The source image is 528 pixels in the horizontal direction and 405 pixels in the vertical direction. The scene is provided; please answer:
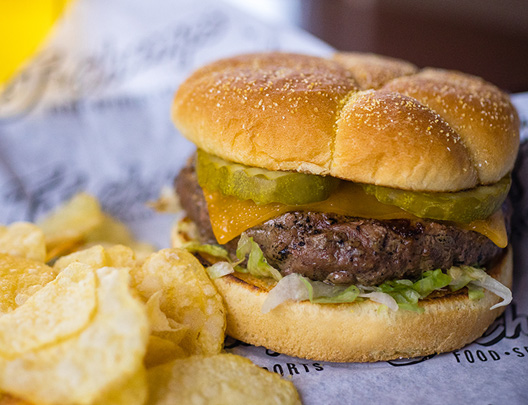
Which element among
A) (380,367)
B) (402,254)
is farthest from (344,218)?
(380,367)

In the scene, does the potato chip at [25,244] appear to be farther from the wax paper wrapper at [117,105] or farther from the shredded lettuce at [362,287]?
the wax paper wrapper at [117,105]

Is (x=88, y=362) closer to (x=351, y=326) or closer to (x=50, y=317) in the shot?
(x=50, y=317)

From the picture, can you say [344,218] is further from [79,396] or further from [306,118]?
[79,396]

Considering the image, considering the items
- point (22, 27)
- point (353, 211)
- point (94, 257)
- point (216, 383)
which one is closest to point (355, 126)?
point (353, 211)

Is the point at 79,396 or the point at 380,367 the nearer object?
the point at 79,396

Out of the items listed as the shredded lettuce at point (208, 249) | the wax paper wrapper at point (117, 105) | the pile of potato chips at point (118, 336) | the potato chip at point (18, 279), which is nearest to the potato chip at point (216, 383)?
the pile of potato chips at point (118, 336)

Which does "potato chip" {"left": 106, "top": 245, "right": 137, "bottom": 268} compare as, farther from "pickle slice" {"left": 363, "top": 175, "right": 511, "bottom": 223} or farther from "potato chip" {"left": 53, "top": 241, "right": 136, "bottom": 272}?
"pickle slice" {"left": 363, "top": 175, "right": 511, "bottom": 223}

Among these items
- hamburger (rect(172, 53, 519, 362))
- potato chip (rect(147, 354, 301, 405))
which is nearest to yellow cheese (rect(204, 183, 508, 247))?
hamburger (rect(172, 53, 519, 362))
